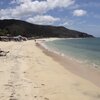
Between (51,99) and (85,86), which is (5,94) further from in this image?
(85,86)

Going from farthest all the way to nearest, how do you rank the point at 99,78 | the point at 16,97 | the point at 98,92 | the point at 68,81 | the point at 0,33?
1. the point at 0,33
2. the point at 99,78
3. the point at 68,81
4. the point at 98,92
5. the point at 16,97

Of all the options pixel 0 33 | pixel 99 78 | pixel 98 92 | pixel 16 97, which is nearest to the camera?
pixel 16 97

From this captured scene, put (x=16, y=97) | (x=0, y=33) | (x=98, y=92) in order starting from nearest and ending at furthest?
(x=16, y=97)
(x=98, y=92)
(x=0, y=33)

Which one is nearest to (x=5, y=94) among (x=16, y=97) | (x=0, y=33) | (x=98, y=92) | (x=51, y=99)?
(x=16, y=97)

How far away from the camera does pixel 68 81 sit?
13984 millimetres

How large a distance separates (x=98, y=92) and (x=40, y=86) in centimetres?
256

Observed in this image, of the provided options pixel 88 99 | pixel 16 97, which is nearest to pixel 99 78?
pixel 88 99

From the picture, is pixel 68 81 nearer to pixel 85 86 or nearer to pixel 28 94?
pixel 85 86

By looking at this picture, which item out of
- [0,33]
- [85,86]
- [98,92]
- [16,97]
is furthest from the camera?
[0,33]

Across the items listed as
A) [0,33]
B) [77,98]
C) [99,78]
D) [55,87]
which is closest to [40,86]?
[55,87]

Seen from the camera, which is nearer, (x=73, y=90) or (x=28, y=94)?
(x=28, y=94)

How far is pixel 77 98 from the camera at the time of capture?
34.9 ft

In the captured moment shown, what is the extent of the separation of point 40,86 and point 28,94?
166 centimetres

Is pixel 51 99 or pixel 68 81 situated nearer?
pixel 51 99
